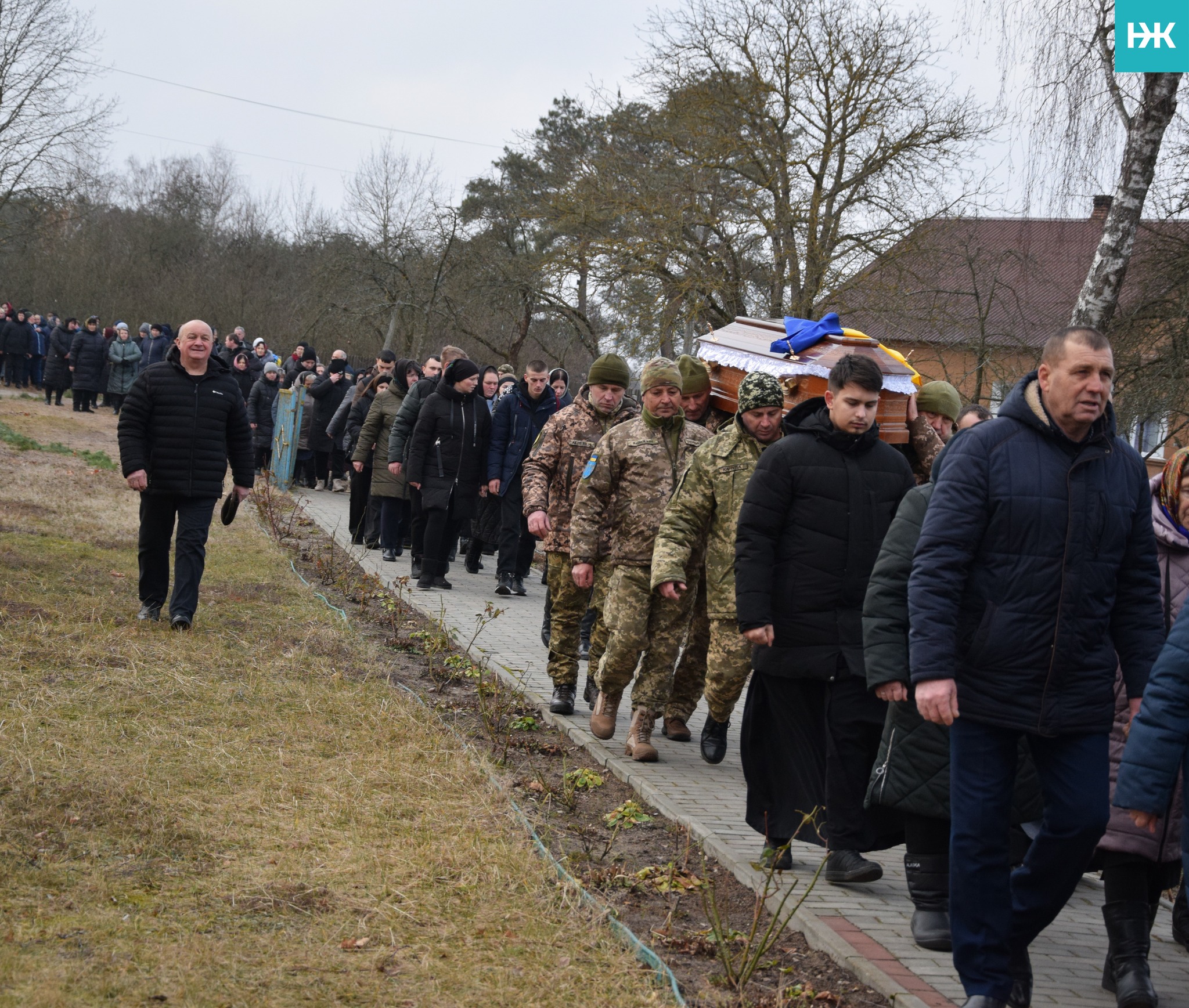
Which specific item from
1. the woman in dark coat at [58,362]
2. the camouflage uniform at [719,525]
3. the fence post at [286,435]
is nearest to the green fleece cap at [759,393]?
the camouflage uniform at [719,525]

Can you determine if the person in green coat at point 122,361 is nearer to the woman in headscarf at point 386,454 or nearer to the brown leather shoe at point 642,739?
the woman in headscarf at point 386,454

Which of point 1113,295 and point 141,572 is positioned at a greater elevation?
point 1113,295

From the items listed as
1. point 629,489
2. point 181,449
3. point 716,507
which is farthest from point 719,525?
point 181,449

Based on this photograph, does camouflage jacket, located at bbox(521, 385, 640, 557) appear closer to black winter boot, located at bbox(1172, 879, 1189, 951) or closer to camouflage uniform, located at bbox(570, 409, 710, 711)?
camouflage uniform, located at bbox(570, 409, 710, 711)

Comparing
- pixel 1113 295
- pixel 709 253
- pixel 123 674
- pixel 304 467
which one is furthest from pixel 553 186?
pixel 123 674

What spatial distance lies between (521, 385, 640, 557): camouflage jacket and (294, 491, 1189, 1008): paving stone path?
105 cm

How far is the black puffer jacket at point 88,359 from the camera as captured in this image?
33250 millimetres

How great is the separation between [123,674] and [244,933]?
12.4 feet

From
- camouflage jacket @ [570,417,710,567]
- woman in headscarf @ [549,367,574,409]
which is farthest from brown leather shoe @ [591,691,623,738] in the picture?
woman in headscarf @ [549,367,574,409]

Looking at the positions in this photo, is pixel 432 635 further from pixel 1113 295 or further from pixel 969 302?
pixel 969 302

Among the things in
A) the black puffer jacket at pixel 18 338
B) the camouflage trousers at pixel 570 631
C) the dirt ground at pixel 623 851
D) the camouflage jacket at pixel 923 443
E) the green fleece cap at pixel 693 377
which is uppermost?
the black puffer jacket at pixel 18 338

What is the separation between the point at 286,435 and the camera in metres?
22.0

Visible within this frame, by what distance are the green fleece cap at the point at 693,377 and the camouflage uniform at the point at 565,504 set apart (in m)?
0.48

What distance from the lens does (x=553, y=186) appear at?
3472cm
